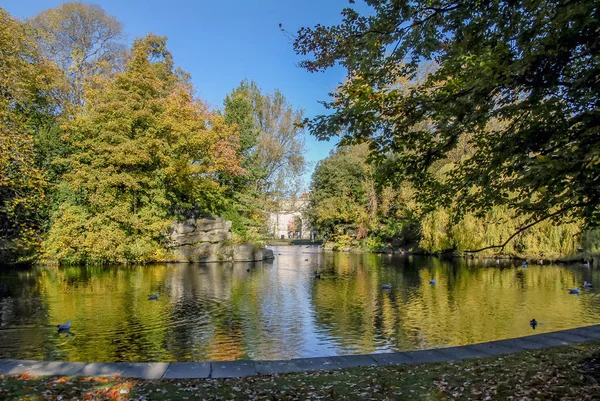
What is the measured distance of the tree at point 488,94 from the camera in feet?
13.4

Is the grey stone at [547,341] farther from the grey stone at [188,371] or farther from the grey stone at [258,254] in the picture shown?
the grey stone at [258,254]

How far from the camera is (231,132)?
31.7 meters

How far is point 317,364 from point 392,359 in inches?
47.3

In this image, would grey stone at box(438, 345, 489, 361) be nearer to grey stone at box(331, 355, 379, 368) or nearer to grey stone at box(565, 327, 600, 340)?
grey stone at box(331, 355, 379, 368)

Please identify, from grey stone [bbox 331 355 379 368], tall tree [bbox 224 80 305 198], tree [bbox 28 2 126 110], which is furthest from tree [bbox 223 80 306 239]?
grey stone [bbox 331 355 379 368]

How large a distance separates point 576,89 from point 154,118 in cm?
2486

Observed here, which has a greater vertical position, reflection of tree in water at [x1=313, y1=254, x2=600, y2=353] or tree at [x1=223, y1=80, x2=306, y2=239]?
tree at [x1=223, y1=80, x2=306, y2=239]

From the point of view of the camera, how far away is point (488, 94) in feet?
15.4

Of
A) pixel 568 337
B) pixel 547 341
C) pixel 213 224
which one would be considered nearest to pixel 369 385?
pixel 547 341

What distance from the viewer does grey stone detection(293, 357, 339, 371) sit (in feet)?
Result: 19.9

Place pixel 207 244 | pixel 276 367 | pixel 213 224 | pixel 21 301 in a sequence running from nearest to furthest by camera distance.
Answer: pixel 276 367 → pixel 21 301 → pixel 207 244 → pixel 213 224

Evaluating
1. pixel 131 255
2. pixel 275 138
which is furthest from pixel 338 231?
pixel 131 255

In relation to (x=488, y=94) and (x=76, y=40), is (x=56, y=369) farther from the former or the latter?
(x=76, y=40)

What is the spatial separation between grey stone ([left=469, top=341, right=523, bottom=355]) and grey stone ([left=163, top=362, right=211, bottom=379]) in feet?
14.5
